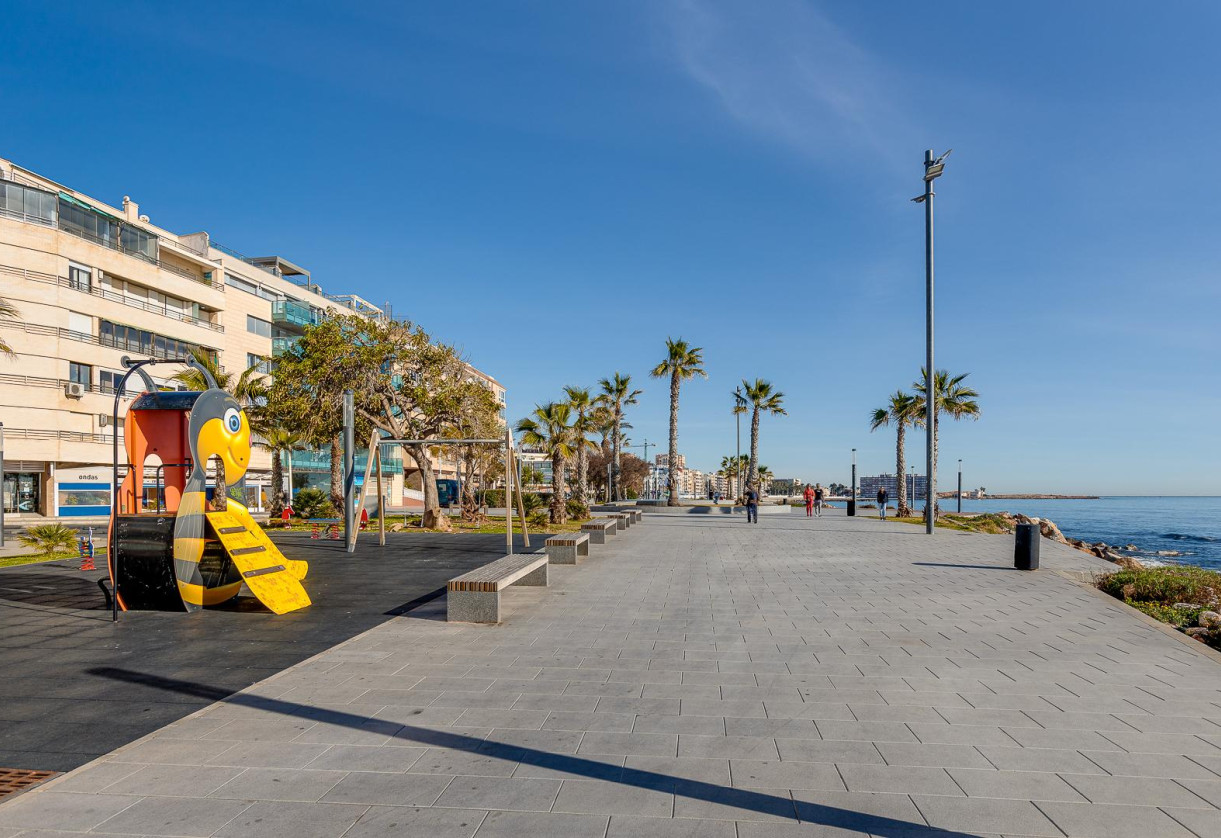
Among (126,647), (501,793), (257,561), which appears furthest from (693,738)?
(257,561)

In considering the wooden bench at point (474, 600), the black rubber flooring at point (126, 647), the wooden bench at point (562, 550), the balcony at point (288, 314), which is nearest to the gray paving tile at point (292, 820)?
the black rubber flooring at point (126, 647)

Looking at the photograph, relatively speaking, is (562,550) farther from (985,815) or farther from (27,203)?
(27,203)

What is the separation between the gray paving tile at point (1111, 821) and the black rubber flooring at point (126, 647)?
585 centimetres

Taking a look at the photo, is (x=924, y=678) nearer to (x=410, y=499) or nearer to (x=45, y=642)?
(x=45, y=642)

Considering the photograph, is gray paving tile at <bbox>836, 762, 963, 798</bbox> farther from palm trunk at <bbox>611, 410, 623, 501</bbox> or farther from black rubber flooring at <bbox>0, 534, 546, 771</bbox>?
palm trunk at <bbox>611, 410, 623, 501</bbox>

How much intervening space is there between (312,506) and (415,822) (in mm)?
37511

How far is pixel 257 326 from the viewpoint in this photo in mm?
54125

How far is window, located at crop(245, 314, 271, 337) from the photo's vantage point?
53.0 m

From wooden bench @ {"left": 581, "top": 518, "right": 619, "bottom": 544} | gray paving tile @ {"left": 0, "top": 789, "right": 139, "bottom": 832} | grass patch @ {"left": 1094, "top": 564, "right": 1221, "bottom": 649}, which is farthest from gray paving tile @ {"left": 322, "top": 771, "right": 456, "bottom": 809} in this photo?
wooden bench @ {"left": 581, "top": 518, "right": 619, "bottom": 544}

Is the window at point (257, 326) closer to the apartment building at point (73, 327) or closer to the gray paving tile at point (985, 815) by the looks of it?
the apartment building at point (73, 327)

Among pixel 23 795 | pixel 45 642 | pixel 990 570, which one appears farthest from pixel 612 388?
pixel 23 795

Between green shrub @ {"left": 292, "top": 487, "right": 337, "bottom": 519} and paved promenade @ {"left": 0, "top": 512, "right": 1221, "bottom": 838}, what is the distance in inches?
1178

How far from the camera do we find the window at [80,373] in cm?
3806

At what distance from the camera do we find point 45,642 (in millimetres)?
7859
